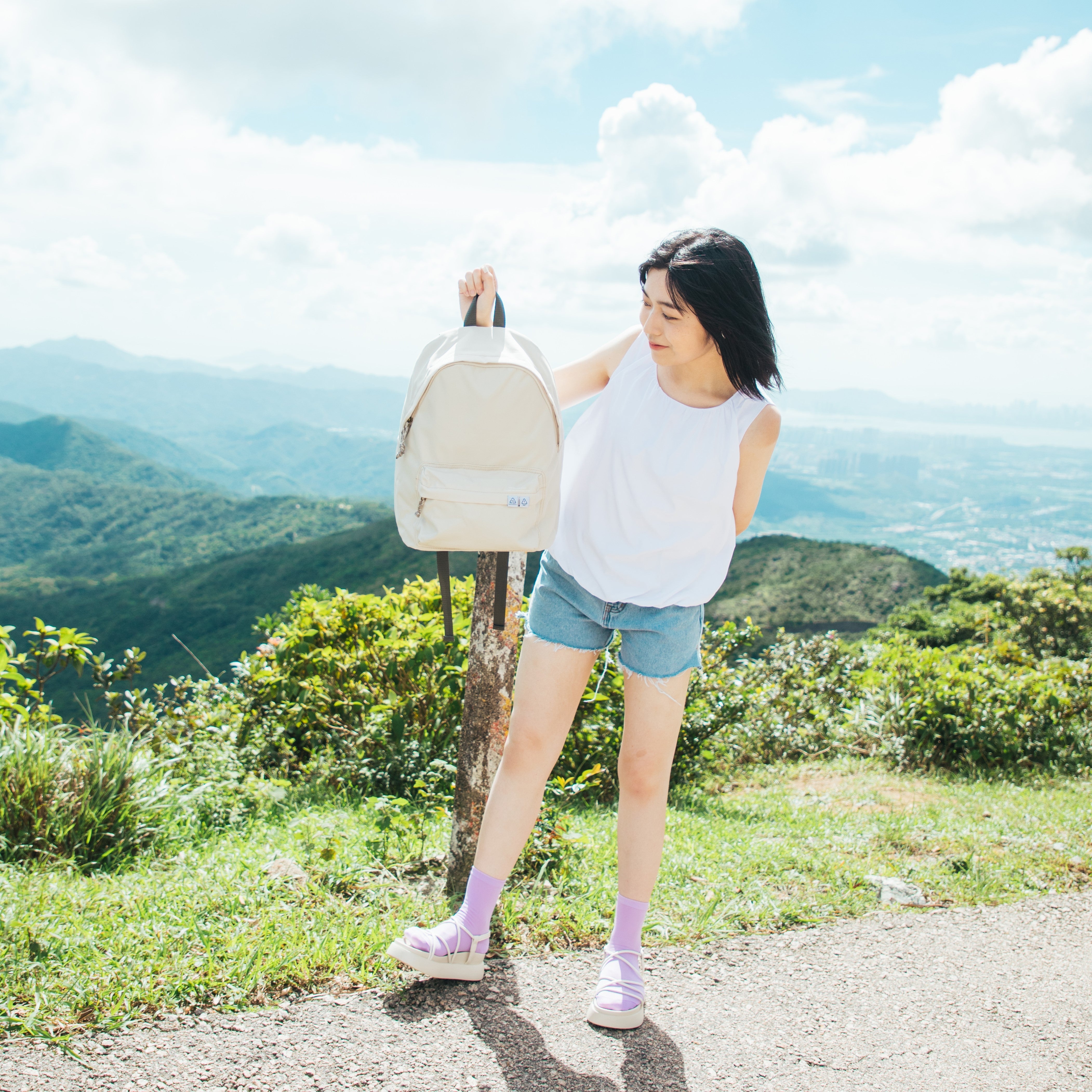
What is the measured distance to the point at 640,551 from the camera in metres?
1.76

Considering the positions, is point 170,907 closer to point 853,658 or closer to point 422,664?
point 422,664

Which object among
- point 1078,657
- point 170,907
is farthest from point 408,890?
point 1078,657

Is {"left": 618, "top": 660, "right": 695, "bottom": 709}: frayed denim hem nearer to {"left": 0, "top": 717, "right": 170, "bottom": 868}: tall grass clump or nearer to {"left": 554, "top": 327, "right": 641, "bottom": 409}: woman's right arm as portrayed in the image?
{"left": 554, "top": 327, "right": 641, "bottom": 409}: woman's right arm

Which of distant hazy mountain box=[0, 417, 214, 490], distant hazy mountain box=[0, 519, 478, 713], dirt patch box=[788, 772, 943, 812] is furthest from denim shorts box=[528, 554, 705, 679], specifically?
distant hazy mountain box=[0, 417, 214, 490]

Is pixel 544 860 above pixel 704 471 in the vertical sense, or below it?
below

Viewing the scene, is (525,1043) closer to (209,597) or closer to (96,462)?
(209,597)

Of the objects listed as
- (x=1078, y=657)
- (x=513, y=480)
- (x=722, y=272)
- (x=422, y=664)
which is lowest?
(x=1078, y=657)

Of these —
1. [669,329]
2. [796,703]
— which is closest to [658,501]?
[669,329]

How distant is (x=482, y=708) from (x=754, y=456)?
3.31 ft

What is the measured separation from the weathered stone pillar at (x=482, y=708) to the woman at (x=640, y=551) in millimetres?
329

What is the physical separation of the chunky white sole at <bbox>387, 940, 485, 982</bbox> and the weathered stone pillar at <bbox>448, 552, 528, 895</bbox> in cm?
39

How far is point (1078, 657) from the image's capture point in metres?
8.02

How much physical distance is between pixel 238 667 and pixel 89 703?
80cm

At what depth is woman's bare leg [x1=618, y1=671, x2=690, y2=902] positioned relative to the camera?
5.95ft
